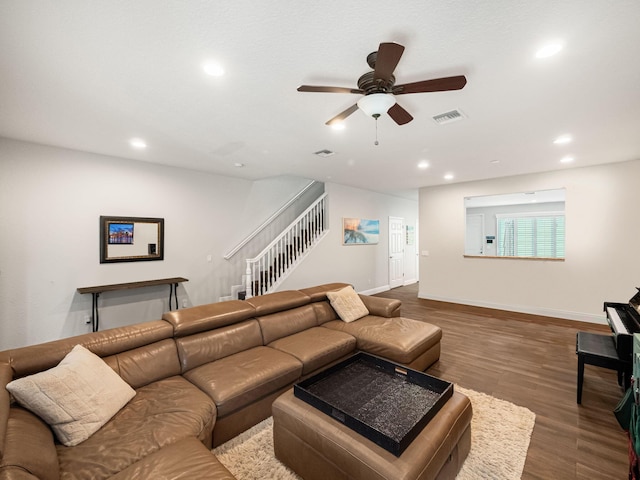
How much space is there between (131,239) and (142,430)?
12.2ft

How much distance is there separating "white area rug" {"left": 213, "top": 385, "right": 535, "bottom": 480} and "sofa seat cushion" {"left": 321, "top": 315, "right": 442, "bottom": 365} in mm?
711

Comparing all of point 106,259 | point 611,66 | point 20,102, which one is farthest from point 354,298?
point 20,102

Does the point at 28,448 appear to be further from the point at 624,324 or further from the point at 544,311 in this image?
the point at 544,311

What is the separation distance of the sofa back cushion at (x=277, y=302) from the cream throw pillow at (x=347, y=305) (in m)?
0.36

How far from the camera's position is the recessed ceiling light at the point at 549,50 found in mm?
1723

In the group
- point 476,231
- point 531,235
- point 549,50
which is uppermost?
point 549,50

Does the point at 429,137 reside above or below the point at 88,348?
above

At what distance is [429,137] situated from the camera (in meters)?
3.36

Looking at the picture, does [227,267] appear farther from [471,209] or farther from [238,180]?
[471,209]

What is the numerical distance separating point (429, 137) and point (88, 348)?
12.9 ft

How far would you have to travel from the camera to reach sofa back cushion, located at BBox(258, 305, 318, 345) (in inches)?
114

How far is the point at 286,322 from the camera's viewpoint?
3092 millimetres

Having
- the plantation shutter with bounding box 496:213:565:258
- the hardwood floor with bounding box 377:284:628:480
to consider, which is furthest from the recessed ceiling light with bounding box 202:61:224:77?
the plantation shutter with bounding box 496:213:565:258


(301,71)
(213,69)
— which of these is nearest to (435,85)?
(301,71)
